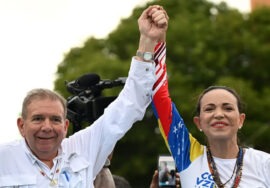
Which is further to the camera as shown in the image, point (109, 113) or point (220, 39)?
point (220, 39)

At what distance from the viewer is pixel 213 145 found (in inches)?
154

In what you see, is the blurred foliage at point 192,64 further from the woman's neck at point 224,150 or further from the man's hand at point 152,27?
the man's hand at point 152,27

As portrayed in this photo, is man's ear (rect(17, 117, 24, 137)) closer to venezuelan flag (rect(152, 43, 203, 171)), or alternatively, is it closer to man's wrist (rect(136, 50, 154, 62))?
man's wrist (rect(136, 50, 154, 62))

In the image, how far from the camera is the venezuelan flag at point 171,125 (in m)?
3.91

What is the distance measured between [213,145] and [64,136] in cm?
99

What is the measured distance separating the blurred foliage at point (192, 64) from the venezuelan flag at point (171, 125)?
56.7ft

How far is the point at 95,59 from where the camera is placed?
2370 centimetres

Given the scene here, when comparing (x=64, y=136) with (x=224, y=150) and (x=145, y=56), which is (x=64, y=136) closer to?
(x=145, y=56)

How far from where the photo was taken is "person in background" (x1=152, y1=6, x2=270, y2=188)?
380cm

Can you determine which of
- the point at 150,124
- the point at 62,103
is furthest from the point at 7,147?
the point at 150,124

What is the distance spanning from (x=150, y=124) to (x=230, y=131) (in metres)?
18.9

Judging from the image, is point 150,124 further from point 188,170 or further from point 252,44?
point 188,170

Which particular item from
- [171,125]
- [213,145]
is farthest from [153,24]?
[213,145]

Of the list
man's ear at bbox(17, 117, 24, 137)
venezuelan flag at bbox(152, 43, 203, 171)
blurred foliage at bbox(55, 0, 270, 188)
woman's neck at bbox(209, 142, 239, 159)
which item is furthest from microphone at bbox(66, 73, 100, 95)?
blurred foliage at bbox(55, 0, 270, 188)
